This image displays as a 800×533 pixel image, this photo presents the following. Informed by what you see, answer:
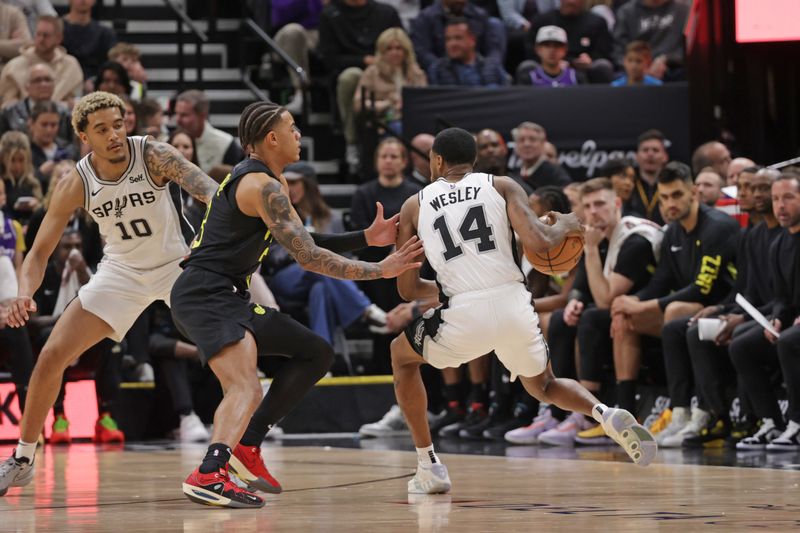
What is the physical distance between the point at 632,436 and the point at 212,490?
1.95 meters

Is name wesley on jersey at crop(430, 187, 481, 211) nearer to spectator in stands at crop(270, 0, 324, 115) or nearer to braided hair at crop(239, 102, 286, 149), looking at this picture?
braided hair at crop(239, 102, 286, 149)

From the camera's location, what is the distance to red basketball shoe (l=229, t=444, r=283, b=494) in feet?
21.6

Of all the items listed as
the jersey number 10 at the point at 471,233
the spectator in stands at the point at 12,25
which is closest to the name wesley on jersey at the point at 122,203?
the jersey number 10 at the point at 471,233

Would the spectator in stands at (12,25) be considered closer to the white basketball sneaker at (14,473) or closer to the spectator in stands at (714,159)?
the spectator in stands at (714,159)

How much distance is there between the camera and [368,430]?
11797 mm

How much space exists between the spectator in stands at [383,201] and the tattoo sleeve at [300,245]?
602cm

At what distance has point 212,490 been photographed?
5.89 meters

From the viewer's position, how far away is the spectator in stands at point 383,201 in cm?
1236

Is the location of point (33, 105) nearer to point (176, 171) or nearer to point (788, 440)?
point (176, 171)

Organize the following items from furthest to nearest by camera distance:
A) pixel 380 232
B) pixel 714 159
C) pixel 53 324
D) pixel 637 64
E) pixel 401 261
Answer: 1. pixel 637 64
2. pixel 714 159
3. pixel 53 324
4. pixel 380 232
5. pixel 401 261

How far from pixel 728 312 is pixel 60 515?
562 centimetres

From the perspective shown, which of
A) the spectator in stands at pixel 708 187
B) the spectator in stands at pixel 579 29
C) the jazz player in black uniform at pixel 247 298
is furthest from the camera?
the spectator in stands at pixel 579 29

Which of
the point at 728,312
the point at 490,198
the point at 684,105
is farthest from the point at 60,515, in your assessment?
the point at 684,105

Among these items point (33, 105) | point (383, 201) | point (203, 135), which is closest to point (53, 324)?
point (33, 105)
